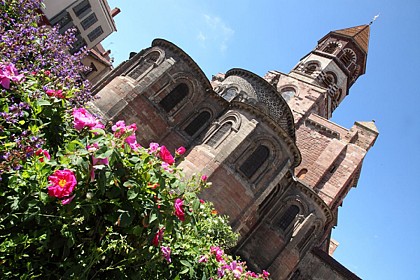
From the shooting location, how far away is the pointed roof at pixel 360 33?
102 feet

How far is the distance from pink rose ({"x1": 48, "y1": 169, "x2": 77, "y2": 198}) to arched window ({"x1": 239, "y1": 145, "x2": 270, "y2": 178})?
13094 millimetres

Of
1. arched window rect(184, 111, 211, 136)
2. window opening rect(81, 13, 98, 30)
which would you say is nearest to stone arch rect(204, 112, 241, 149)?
arched window rect(184, 111, 211, 136)

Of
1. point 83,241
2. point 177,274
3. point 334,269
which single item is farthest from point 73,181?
point 334,269

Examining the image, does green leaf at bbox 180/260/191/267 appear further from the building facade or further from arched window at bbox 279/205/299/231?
the building facade

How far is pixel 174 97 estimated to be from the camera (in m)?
17.7

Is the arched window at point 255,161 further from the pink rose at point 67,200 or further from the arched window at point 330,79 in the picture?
the arched window at point 330,79

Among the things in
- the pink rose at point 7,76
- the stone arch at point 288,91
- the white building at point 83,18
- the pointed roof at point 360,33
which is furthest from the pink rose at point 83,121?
the pointed roof at point 360,33

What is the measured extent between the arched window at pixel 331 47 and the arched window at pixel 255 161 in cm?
1787

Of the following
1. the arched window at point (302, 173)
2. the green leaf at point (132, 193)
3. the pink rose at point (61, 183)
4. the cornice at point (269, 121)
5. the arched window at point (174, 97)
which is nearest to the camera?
the pink rose at point (61, 183)

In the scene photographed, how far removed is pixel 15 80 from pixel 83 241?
2166mm

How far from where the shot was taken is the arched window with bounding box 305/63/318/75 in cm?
2917

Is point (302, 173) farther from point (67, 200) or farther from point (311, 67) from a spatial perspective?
point (67, 200)

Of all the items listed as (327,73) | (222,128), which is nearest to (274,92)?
(222,128)

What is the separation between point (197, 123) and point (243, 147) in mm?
3228
